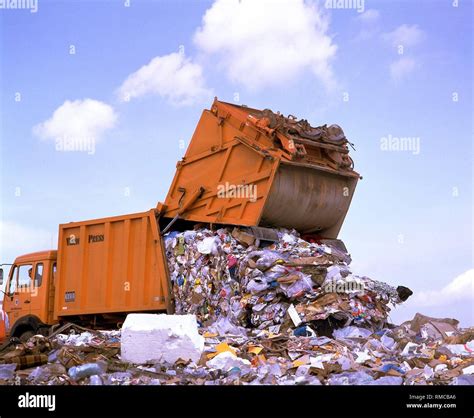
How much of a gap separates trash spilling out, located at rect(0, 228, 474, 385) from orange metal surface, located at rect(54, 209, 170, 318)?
0.34m

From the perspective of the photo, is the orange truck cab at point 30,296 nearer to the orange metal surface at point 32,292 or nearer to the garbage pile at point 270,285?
the orange metal surface at point 32,292

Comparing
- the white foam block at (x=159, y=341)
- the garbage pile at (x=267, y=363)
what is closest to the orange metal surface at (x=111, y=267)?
the garbage pile at (x=267, y=363)

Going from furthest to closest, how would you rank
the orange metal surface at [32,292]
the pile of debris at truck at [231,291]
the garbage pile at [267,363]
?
1. the orange metal surface at [32,292]
2. the pile of debris at truck at [231,291]
3. the garbage pile at [267,363]

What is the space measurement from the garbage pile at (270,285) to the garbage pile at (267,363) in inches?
16.7

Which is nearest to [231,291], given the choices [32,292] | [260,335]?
[260,335]

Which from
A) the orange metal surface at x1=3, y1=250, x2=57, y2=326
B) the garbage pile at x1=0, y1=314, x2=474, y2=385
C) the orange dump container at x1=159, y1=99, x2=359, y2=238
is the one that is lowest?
the garbage pile at x1=0, y1=314, x2=474, y2=385

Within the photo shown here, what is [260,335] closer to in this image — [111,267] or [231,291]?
[231,291]

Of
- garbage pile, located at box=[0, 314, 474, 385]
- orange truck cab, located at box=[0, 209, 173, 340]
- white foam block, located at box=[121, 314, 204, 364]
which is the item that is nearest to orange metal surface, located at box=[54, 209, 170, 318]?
orange truck cab, located at box=[0, 209, 173, 340]

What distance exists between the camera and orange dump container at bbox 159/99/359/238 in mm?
10234

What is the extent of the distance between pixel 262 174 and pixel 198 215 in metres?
1.35

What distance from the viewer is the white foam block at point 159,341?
7062mm

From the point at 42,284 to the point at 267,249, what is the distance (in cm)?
447

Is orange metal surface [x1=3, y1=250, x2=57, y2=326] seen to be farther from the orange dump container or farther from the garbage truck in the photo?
the orange dump container
